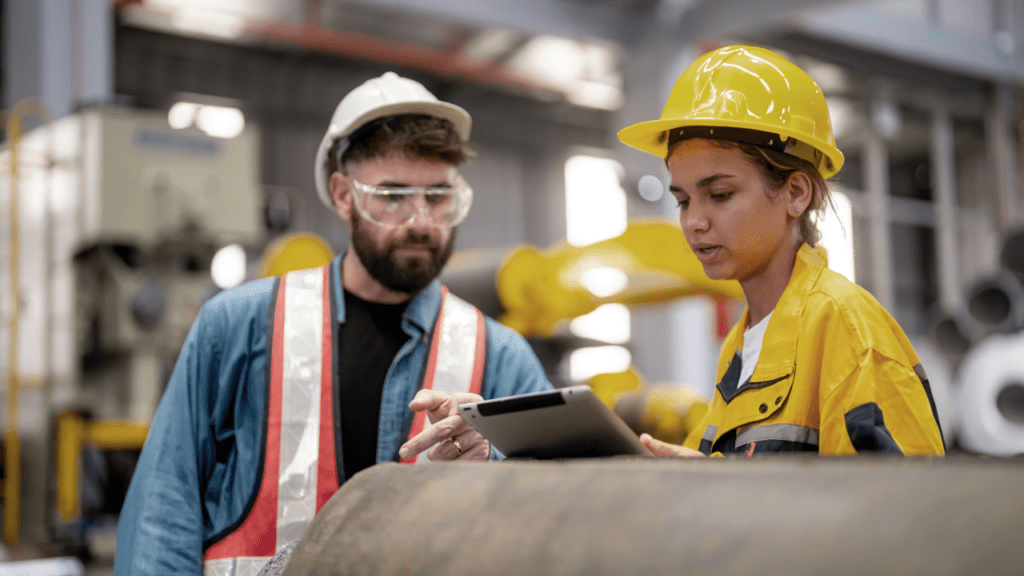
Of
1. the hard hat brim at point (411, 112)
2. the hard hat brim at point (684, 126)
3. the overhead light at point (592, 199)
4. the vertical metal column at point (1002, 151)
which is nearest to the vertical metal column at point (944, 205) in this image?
the vertical metal column at point (1002, 151)

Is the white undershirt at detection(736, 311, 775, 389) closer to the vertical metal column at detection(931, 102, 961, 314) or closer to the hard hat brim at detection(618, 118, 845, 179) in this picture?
the hard hat brim at detection(618, 118, 845, 179)

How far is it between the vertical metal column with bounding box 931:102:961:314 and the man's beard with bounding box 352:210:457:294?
480 inches

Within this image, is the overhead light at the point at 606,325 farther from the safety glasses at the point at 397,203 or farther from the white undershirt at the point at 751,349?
the white undershirt at the point at 751,349

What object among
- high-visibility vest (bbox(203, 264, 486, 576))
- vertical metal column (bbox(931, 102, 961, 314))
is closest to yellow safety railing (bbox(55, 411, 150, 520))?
high-visibility vest (bbox(203, 264, 486, 576))

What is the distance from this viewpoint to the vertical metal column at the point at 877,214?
1182cm

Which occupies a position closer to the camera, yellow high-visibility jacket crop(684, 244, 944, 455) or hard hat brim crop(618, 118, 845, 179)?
yellow high-visibility jacket crop(684, 244, 944, 455)

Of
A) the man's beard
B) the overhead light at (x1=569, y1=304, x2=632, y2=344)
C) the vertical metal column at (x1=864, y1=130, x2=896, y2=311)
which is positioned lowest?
the overhead light at (x1=569, y1=304, x2=632, y2=344)

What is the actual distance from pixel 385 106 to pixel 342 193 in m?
0.24

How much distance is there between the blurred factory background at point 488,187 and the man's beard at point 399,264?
2.68 ft

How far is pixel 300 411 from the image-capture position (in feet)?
5.76

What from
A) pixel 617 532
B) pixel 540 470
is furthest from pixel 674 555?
pixel 540 470

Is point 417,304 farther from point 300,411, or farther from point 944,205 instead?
point 944,205

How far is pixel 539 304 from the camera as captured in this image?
4.23m

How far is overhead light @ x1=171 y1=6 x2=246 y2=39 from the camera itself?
9.26 meters
